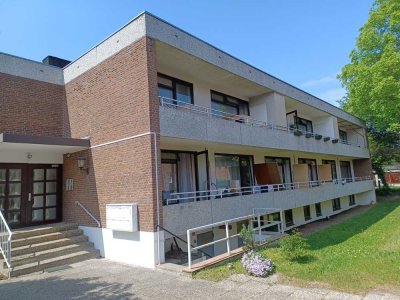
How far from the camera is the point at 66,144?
10242 millimetres

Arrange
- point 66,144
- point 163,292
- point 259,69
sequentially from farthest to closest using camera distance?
1. point 259,69
2. point 66,144
3. point 163,292

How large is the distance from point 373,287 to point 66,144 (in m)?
9.44

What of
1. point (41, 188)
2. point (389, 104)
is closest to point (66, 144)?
point (41, 188)

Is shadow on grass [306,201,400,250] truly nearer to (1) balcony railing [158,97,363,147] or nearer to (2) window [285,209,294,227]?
(2) window [285,209,294,227]

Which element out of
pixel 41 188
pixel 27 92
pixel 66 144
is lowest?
pixel 41 188

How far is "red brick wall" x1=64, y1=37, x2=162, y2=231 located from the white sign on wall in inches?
7.8

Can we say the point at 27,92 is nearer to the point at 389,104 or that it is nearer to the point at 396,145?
the point at 389,104

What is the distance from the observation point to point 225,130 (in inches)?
439

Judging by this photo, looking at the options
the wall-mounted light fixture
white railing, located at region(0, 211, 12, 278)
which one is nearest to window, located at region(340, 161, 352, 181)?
the wall-mounted light fixture

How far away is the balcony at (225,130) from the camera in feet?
30.9

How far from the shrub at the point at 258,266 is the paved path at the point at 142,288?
0.63ft

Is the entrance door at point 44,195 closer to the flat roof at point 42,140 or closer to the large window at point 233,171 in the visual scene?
Answer: the flat roof at point 42,140

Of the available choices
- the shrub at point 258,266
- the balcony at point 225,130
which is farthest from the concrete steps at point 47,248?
the shrub at point 258,266

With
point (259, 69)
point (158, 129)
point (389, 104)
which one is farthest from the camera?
point (389, 104)
